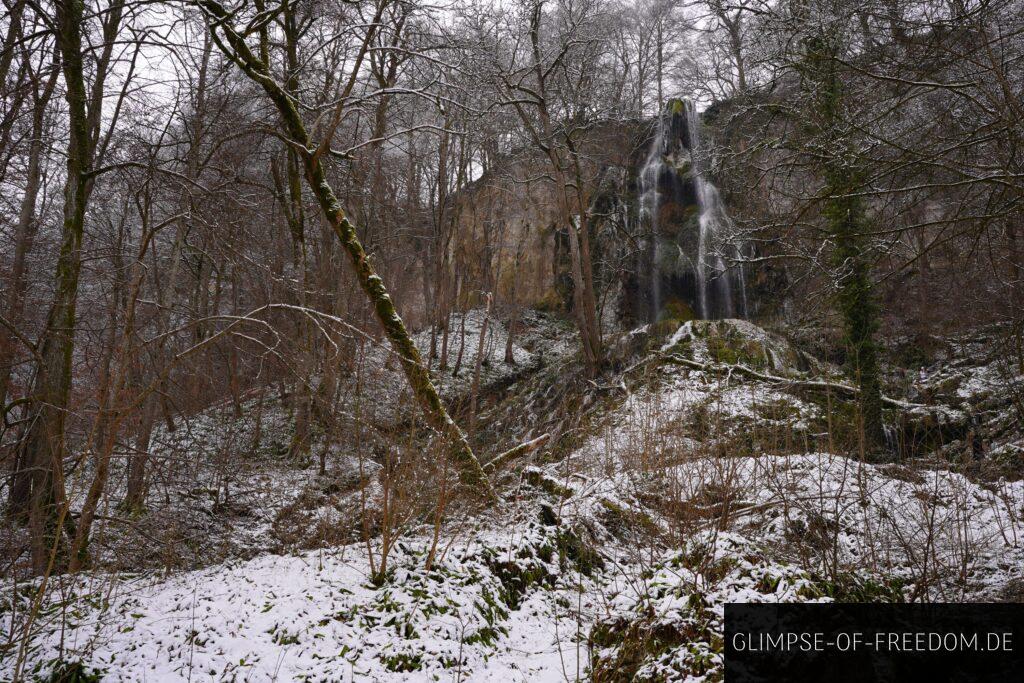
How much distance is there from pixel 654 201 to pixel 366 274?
13.8 m

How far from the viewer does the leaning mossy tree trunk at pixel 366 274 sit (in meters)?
5.63

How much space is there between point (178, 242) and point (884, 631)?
9.34 meters

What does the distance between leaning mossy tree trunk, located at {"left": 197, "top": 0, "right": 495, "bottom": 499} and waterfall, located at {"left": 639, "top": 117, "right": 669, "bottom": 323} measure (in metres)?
11.8

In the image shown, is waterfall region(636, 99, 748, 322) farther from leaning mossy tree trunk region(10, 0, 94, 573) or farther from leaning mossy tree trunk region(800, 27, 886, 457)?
leaning mossy tree trunk region(10, 0, 94, 573)

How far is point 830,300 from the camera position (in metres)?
8.36

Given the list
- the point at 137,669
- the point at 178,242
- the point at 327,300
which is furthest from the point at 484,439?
the point at 137,669

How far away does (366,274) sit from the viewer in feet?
20.1

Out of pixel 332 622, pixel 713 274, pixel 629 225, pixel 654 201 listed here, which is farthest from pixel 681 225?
pixel 332 622

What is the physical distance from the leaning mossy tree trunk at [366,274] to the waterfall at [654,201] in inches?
467

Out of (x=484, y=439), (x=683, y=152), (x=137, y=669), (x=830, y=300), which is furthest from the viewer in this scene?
(x=683, y=152)

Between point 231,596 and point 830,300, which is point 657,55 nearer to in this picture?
point 830,300

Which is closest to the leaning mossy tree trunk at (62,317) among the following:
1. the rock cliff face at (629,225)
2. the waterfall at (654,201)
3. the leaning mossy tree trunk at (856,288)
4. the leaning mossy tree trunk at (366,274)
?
the leaning mossy tree trunk at (366,274)

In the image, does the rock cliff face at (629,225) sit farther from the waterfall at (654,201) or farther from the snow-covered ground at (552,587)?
the snow-covered ground at (552,587)

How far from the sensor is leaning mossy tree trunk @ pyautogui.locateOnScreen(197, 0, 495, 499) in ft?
18.5
